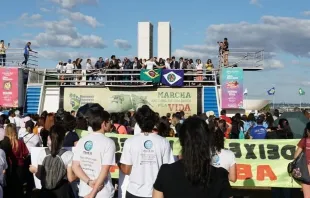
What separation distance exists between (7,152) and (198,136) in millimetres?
5308

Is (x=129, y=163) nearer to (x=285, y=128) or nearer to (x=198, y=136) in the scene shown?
(x=198, y=136)

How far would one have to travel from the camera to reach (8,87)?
26.2 meters

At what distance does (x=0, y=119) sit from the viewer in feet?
38.3

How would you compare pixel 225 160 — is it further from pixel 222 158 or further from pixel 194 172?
pixel 194 172

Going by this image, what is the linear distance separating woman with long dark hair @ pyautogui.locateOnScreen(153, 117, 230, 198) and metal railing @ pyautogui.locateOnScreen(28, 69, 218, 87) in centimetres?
2183

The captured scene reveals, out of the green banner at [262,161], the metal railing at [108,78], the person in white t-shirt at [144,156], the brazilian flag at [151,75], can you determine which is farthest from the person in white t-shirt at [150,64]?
the person in white t-shirt at [144,156]

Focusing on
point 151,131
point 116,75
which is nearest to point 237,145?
point 151,131

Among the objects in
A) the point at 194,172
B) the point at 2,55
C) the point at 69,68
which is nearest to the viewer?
the point at 194,172

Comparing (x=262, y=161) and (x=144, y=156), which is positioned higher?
(x=144, y=156)

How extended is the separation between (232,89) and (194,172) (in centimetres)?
2240

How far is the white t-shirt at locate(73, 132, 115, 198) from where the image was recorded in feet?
16.4

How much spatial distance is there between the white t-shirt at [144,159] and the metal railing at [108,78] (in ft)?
64.9

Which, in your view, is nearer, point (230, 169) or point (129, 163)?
point (129, 163)

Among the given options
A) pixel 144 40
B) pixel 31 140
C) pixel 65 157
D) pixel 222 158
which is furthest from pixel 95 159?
pixel 144 40
